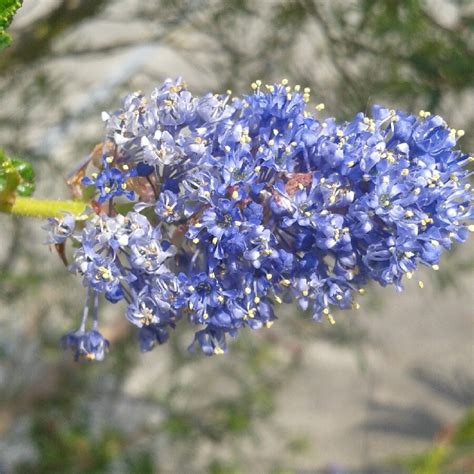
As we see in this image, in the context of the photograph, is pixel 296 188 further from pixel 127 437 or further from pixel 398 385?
pixel 398 385

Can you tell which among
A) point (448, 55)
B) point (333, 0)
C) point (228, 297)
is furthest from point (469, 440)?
→ point (228, 297)

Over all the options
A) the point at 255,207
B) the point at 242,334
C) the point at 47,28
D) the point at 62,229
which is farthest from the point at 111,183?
the point at 242,334

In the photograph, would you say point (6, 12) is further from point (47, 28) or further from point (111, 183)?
point (47, 28)

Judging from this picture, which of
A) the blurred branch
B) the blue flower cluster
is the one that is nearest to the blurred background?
the blurred branch

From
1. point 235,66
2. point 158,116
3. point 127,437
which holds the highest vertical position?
point 158,116

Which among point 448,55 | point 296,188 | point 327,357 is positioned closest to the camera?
point 296,188

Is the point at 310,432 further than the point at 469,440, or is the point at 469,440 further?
the point at 310,432

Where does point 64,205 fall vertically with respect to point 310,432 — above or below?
above
